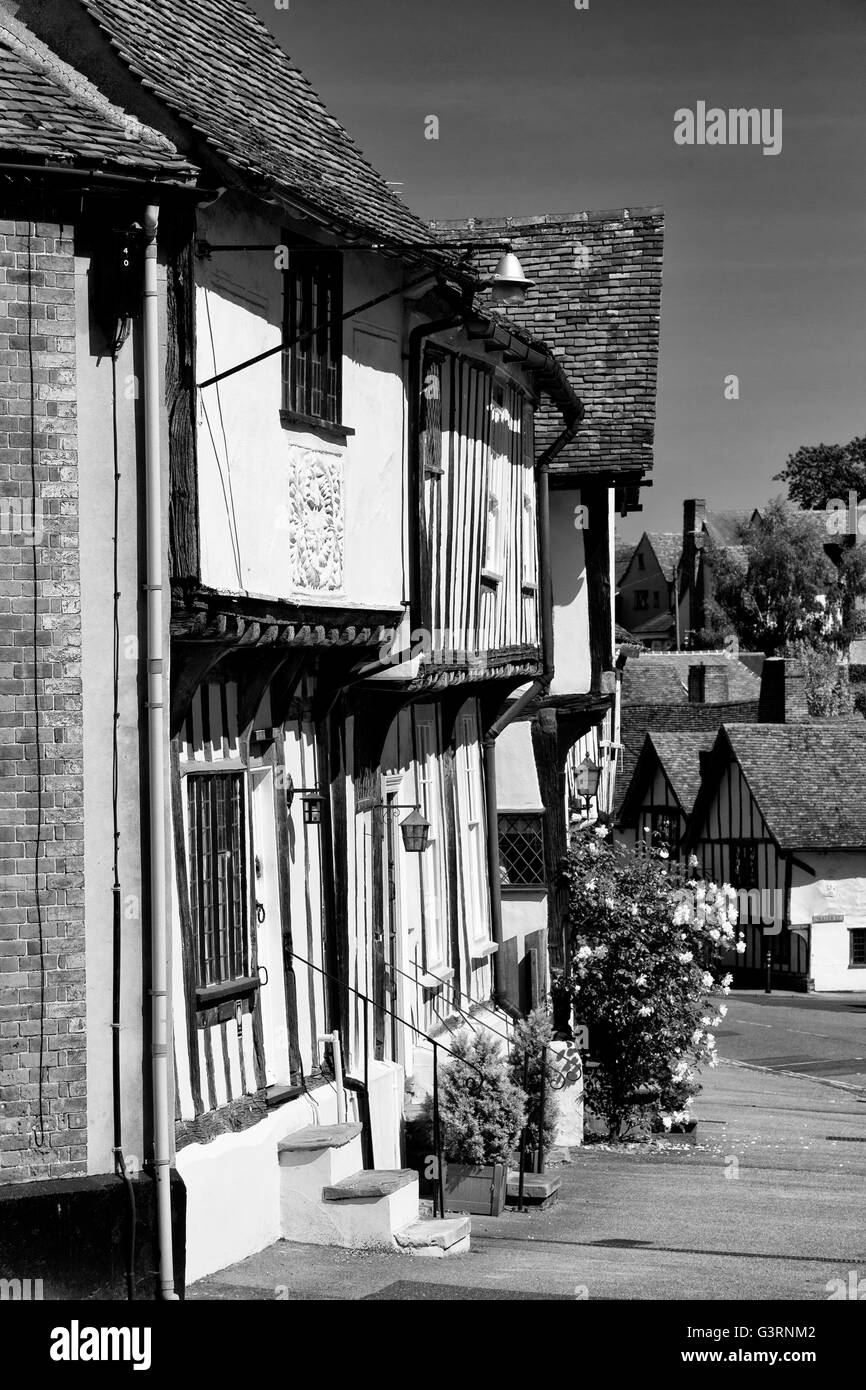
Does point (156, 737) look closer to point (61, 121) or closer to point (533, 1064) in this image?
point (61, 121)

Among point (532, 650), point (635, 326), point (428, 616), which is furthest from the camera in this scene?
point (635, 326)

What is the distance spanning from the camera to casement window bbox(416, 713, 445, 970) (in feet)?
50.1

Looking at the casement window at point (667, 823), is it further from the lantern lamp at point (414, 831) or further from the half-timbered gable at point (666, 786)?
the lantern lamp at point (414, 831)

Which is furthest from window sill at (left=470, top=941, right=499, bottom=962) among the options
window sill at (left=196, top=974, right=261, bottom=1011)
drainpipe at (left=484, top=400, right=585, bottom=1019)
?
window sill at (left=196, top=974, right=261, bottom=1011)

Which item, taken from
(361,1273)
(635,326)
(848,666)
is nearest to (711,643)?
(848,666)

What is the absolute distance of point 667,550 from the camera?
9688 centimetres

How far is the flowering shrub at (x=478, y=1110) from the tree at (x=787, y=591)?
58.2 meters

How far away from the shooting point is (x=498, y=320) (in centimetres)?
1545

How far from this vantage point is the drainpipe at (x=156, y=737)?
908 cm

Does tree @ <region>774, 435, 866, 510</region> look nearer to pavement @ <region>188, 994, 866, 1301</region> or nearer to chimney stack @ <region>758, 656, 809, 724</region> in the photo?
chimney stack @ <region>758, 656, 809, 724</region>

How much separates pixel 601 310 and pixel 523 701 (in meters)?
5.92

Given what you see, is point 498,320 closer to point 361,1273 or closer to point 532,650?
point 532,650

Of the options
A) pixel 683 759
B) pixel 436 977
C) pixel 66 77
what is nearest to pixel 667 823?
pixel 683 759

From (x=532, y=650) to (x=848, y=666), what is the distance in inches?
2034
